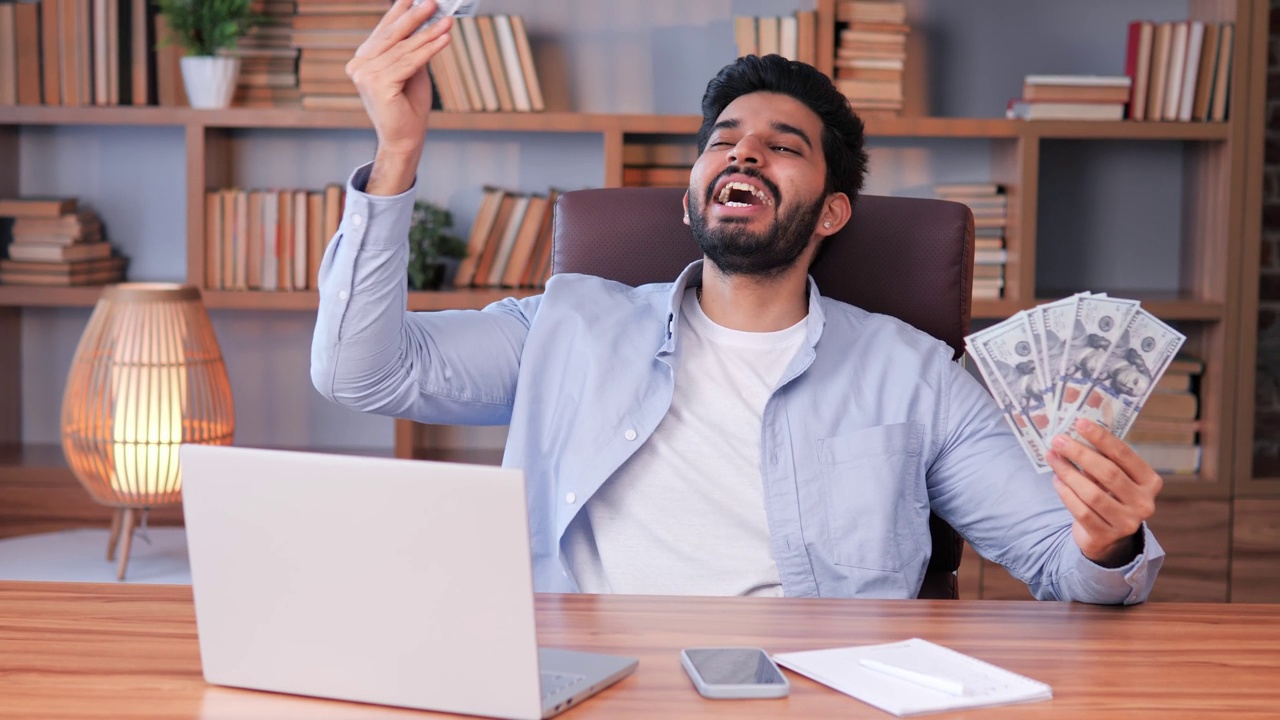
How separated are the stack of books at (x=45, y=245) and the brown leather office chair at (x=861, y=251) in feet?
5.93

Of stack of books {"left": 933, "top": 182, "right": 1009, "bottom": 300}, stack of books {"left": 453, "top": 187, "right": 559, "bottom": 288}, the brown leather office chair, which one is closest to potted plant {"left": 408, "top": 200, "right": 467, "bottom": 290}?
stack of books {"left": 453, "top": 187, "right": 559, "bottom": 288}

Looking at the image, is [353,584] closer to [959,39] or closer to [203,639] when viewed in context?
[203,639]

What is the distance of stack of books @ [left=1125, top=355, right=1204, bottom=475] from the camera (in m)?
3.07

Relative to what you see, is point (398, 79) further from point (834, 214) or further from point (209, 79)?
point (209, 79)

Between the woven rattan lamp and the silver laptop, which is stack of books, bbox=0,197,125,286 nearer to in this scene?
the woven rattan lamp

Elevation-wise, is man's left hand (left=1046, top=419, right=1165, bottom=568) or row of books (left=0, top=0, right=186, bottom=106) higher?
row of books (left=0, top=0, right=186, bottom=106)

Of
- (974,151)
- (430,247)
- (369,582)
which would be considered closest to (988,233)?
(974,151)

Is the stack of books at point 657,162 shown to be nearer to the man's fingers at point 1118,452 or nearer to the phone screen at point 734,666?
the man's fingers at point 1118,452

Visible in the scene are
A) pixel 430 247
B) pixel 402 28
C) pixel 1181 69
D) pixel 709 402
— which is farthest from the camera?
pixel 430 247

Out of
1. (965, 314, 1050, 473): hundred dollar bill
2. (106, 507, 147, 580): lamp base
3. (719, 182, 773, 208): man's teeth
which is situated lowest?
(106, 507, 147, 580): lamp base

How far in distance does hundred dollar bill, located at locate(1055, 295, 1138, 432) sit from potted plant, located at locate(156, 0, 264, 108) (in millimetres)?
2348

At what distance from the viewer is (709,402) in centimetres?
167

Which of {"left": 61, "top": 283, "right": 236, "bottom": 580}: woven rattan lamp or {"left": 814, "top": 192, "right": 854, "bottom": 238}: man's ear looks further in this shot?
{"left": 61, "top": 283, "right": 236, "bottom": 580}: woven rattan lamp

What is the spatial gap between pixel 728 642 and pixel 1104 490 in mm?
411
